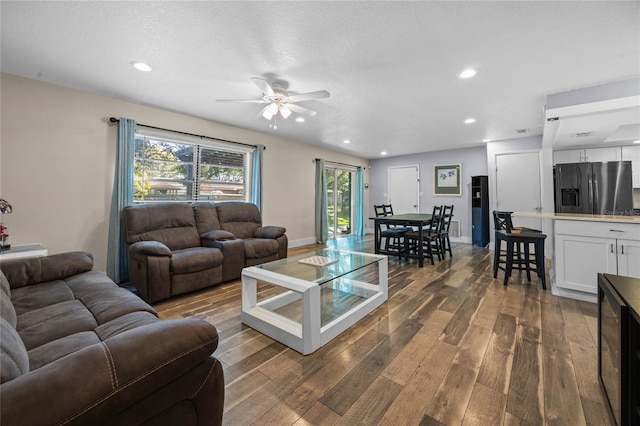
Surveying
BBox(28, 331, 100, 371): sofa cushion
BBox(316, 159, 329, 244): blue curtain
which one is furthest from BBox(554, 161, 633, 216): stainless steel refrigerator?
BBox(28, 331, 100, 371): sofa cushion

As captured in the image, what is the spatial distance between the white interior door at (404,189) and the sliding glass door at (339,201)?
1232 millimetres

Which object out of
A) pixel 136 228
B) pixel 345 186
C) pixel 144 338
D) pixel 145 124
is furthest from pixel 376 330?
pixel 345 186

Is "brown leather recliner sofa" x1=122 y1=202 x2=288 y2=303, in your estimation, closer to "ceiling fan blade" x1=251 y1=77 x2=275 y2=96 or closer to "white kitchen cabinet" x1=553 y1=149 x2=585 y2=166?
"ceiling fan blade" x1=251 y1=77 x2=275 y2=96

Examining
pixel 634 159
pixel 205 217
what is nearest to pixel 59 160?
pixel 205 217

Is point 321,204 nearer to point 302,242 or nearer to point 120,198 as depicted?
point 302,242

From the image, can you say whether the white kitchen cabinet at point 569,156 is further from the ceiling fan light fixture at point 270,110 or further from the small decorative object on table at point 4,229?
the small decorative object on table at point 4,229

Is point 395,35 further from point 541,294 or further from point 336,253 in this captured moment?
point 541,294

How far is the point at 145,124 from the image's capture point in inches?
140

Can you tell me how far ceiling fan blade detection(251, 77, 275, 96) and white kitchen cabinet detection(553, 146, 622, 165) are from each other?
5596mm

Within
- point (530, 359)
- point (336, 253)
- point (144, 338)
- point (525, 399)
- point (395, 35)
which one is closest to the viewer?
point (144, 338)

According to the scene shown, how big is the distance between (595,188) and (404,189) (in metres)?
3.89

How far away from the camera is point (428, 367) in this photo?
1683 mm

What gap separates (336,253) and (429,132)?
339 centimetres

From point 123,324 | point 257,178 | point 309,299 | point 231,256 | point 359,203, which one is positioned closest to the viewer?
point 123,324
